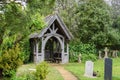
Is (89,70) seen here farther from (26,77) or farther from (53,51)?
(53,51)

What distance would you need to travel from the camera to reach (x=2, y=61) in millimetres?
17531

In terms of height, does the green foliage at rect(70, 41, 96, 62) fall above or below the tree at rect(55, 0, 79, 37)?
below

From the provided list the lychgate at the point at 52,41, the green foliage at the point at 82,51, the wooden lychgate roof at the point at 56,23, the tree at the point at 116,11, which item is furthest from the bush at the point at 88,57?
the tree at the point at 116,11

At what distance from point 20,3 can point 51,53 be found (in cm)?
2270

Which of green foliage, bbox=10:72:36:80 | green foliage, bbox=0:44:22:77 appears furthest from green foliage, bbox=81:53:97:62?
green foliage, bbox=0:44:22:77

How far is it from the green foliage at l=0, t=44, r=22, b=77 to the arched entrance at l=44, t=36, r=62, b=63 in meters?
15.0

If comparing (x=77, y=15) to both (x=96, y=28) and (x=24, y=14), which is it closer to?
(x=96, y=28)

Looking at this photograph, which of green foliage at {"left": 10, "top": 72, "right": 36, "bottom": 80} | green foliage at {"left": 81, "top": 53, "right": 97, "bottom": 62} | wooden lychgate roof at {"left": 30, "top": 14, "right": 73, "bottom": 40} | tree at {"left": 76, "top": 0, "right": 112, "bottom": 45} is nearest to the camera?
green foliage at {"left": 10, "top": 72, "right": 36, "bottom": 80}

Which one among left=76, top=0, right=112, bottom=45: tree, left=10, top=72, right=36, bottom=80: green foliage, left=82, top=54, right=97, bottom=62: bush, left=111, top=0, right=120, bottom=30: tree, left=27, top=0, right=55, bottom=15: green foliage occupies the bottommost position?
left=10, top=72, right=36, bottom=80: green foliage

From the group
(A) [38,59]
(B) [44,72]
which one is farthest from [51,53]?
(B) [44,72]

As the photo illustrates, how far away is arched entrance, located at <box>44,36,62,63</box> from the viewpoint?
33094 mm

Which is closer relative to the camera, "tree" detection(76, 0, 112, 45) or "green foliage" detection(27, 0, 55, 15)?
"green foliage" detection(27, 0, 55, 15)

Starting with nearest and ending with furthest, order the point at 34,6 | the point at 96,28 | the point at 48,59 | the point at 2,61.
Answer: the point at 34,6
the point at 2,61
the point at 48,59
the point at 96,28

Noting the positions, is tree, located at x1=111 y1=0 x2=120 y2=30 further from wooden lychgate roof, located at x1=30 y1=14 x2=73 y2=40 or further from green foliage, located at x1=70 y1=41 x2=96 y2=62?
wooden lychgate roof, located at x1=30 y1=14 x2=73 y2=40
